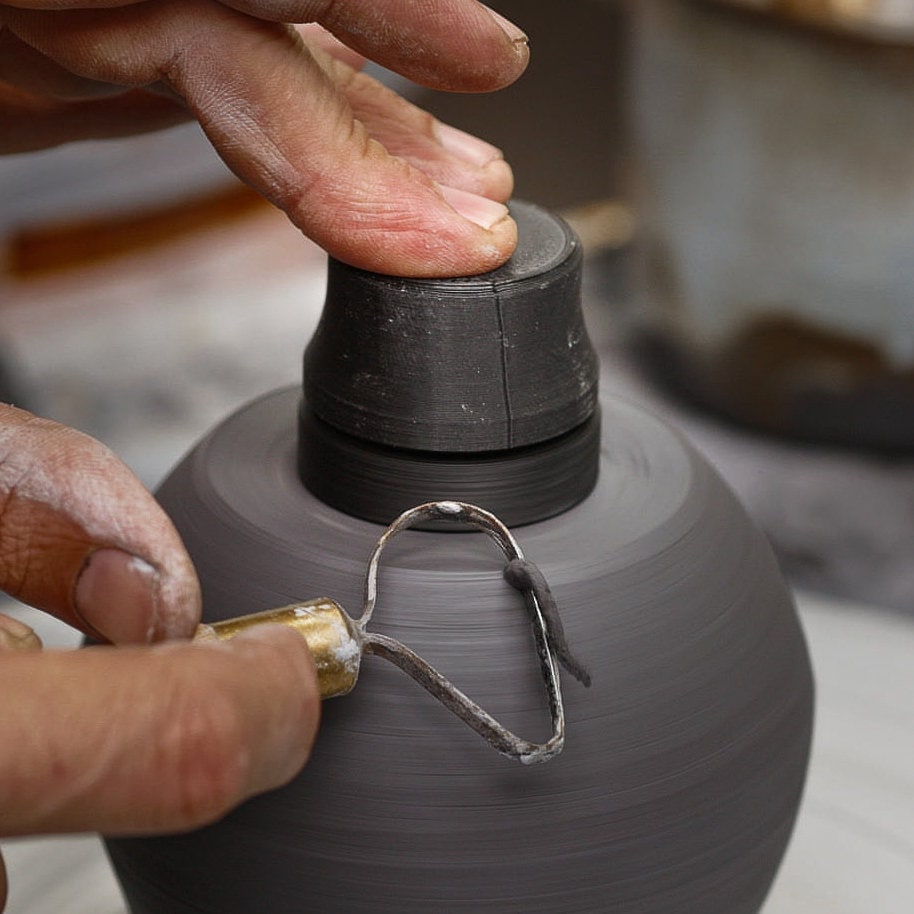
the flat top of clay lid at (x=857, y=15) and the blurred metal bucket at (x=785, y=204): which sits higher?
the flat top of clay lid at (x=857, y=15)

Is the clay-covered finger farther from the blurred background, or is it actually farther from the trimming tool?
the blurred background

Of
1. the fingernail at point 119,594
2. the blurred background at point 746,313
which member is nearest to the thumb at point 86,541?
the fingernail at point 119,594

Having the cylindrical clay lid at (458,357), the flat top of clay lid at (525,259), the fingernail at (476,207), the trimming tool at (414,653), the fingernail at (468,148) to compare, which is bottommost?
the trimming tool at (414,653)

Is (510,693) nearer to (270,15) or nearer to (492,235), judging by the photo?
(492,235)

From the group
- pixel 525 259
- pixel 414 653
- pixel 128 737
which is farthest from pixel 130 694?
pixel 525 259

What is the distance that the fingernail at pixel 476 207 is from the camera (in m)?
0.67

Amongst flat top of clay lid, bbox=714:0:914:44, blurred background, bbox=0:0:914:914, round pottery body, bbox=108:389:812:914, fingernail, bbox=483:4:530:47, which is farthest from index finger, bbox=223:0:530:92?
flat top of clay lid, bbox=714:0:914:44

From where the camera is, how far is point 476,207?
2.23 ft

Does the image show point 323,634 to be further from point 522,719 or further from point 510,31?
point 510,31

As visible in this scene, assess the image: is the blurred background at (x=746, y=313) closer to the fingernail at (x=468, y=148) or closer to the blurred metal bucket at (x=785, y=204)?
the blurred metal bucket at (x=785, y=204)

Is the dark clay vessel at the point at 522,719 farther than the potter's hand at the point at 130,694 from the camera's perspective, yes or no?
Yes

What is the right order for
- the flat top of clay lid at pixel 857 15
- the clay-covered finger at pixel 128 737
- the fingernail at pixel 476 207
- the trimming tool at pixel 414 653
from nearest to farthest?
the clay-covered finger at pixel 128 737
the trimming tool at pixel 414 653
the fingernail at pixel 476 207
the flat top of clay lid at pixel 857 15

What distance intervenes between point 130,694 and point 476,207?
1.02ft

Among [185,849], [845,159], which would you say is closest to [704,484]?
[185,849]
